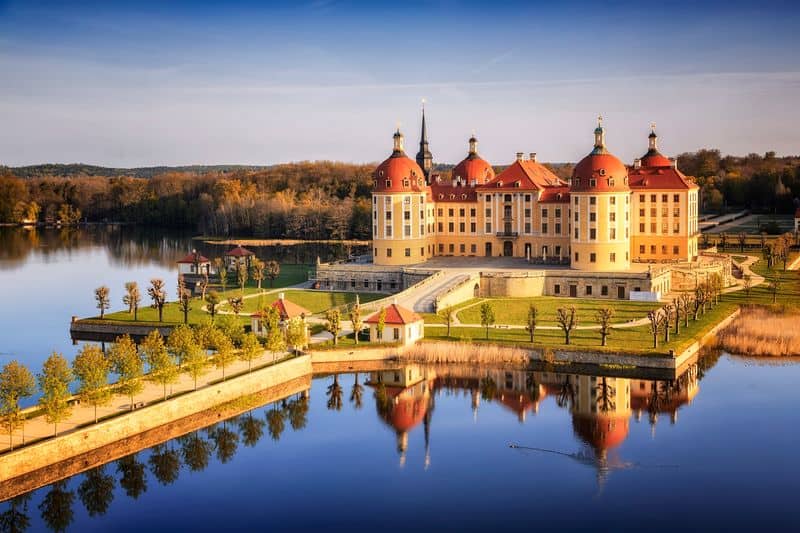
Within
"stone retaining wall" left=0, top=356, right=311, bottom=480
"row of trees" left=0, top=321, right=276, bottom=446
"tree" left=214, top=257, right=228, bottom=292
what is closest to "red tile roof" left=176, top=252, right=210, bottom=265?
"tree" left=214, top=257, right=228, bottom=292

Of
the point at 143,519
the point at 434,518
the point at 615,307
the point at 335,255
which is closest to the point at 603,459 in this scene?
the point at 434,518

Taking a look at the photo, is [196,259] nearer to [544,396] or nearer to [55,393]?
[544,396]

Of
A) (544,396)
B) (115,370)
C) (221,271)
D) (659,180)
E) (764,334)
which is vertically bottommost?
(544,396)

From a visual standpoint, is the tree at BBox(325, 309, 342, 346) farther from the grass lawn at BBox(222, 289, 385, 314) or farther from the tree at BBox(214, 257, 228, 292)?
the tree at BBox(214, 257, 228, 292)

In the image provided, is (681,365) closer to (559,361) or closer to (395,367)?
(559,361)

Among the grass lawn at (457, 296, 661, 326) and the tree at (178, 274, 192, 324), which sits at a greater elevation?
the tree at (178, 274, 192, 324)

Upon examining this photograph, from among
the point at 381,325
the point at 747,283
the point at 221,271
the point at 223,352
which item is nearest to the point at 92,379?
the point at 223,352
